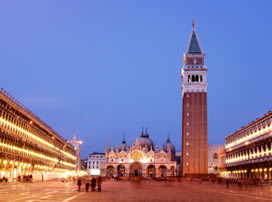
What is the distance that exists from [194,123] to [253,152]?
32341 mm

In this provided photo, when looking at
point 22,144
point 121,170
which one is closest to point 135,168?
point 121,170

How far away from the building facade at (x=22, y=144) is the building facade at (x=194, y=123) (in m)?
39.9

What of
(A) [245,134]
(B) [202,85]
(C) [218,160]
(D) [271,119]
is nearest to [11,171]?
(D) [271,119]

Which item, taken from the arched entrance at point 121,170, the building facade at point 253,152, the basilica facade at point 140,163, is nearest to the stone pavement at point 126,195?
the building facade at point 253,152

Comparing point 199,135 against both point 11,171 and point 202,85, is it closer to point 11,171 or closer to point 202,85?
point 202,85

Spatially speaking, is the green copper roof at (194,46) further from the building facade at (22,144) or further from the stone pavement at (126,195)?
the stone pavement at (126,195)

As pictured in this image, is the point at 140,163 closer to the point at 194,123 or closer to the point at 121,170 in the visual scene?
the point at 121,170

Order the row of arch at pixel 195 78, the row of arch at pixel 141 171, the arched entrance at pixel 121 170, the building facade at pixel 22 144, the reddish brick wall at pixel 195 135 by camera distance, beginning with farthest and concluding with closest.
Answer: the arched entrance at pixel 121 170
the row of arch at pixel 141 171
the row of arch at pixel 195 78
the reddish brick wall at pixel 195 135
the building facade at pixel 22 144

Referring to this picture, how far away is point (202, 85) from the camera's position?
357 feet

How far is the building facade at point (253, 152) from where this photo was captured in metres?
63.9

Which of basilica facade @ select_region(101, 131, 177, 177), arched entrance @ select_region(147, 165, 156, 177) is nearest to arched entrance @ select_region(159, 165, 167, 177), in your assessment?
basilica facade @ select_region(101, 131, 177, 177)

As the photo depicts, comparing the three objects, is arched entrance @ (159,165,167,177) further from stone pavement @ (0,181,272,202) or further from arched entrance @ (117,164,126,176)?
stone pavement @ (0,181,272,202)

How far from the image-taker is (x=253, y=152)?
73750 millimetres

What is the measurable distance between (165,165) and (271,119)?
78368mm
